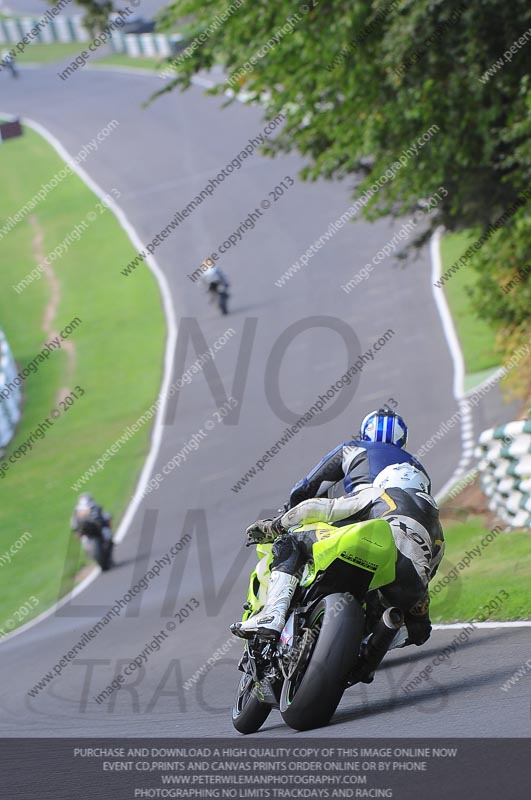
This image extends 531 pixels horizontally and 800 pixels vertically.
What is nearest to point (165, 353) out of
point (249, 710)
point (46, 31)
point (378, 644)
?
point (249, 710)

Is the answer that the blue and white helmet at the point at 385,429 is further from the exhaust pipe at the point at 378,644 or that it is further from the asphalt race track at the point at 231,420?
the asphalt race track at the point at 231,420

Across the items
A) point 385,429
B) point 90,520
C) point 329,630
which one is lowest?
point 90,520

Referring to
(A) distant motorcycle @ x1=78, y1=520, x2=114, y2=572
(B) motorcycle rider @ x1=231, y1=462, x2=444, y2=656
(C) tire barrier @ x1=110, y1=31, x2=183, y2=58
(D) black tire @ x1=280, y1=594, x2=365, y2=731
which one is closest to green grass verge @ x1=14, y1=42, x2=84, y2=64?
(C) tire barrier @ x1=110, y1=31, x2=183, y2=58

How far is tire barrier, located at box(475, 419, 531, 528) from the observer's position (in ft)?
38.7

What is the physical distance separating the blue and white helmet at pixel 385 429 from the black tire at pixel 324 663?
1316mm

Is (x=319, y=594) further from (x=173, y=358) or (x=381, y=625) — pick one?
(x=173, y=358)

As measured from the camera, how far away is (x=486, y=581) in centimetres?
1022

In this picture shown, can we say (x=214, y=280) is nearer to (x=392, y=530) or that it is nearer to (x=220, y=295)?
(x=220, y=295)

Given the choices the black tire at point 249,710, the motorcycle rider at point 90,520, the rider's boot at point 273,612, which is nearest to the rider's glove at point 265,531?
the rider's boot at point 273,612

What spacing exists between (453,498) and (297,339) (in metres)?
12.1

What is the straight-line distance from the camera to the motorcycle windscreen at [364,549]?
19.6 ft

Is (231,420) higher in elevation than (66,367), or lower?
higher

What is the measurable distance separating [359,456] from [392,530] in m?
0.76

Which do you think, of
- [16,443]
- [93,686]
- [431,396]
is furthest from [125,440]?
[93,686]
